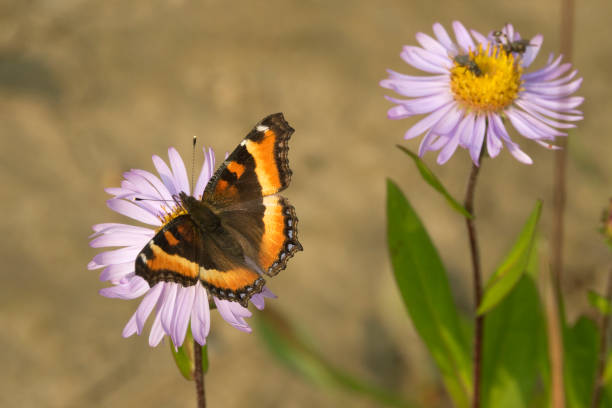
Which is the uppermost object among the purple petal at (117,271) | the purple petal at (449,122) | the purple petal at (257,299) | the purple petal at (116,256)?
the purple petal at (449,122)

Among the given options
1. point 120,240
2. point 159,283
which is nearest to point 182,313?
point 159,283

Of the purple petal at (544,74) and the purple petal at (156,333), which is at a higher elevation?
the purple petal at (544,74)

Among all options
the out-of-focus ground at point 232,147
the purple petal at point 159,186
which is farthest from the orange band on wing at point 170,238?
the out-of-focus ground at point 232,147

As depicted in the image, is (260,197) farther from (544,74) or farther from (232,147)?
(232,147)

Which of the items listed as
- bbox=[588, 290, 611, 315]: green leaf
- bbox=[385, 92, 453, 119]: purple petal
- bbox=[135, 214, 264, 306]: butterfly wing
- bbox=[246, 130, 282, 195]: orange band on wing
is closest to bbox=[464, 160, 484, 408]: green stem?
bbox=[385, 92, 453, 119]: purple petal

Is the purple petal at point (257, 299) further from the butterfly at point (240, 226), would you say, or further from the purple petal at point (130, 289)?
the purple petal at point (130, 289)

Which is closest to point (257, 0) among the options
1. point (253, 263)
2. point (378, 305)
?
point (378, 305)

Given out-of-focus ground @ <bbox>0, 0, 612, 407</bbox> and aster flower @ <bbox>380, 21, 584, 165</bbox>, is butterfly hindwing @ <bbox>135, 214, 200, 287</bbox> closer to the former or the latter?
aster flower @ <bbox>380, 21, 584, 165</bbox>
